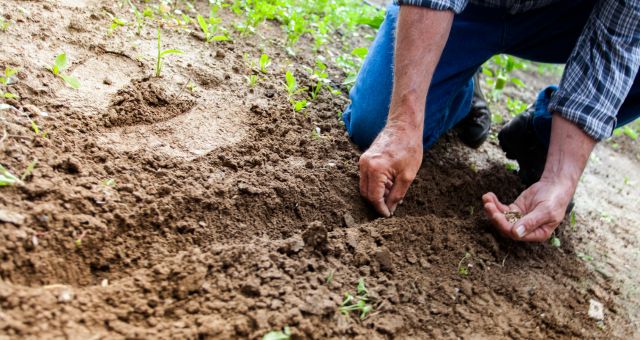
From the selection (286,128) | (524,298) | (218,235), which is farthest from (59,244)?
(524,298)

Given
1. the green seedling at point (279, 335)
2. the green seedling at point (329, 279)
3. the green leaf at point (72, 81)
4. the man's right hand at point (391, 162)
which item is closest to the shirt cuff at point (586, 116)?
the man's right hand at point (391, 162)

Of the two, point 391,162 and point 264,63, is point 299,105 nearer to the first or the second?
point 264,63

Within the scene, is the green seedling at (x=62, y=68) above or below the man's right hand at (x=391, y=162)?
above

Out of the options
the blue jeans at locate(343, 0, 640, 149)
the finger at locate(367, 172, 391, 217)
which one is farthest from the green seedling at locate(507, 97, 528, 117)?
the finger at locate(367, 172, 391, 217)

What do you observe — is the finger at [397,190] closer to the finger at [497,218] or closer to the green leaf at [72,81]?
the finger at [497,218]

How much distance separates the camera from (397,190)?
6.15ft

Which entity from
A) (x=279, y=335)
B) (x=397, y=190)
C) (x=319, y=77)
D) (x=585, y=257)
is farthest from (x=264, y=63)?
(x=585, y=257)

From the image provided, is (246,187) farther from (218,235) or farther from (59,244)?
(59,244)

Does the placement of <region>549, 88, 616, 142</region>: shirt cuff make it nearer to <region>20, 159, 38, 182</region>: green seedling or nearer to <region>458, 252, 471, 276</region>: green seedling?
<region>458, 252, 471, 276</region>: green seedling

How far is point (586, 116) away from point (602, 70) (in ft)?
0.62

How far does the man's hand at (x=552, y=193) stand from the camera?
1.91 meters

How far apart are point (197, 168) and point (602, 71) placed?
1.52 metres

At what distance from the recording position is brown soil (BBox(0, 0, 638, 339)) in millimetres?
1345

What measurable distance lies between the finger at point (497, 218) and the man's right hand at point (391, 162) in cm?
34
